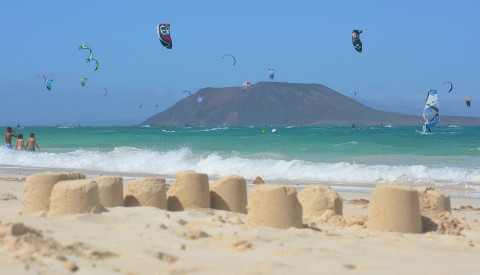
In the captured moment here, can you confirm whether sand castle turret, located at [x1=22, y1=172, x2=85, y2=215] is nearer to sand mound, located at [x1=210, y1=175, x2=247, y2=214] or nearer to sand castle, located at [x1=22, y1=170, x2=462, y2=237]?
sand castle, located at [x1=22, y1=170, x2=462, y2=237]

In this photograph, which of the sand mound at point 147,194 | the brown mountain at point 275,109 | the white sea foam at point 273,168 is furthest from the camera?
the brown mountain at point 275,109

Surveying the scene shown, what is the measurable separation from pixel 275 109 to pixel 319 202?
169 metres

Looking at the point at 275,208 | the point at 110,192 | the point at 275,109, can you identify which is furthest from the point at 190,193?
the point at 275,109

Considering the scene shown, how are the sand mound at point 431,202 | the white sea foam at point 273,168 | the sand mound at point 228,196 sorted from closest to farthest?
the sand mound at point 431,202, the sand mound at point 228,196, the white sea foam at point 273,168

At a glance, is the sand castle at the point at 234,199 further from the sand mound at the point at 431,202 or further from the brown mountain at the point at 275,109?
the brown mountain at the point at 275,109

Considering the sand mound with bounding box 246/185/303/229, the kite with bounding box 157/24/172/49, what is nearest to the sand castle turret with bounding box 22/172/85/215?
the sand mound with bounding box 246/185/303/229

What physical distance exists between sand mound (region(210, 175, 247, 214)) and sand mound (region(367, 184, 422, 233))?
5.52ft

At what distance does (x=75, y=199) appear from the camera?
6.06m

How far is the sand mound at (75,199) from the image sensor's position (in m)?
6.05

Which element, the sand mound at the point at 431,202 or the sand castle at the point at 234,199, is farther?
the sand mound at the point at 431,202

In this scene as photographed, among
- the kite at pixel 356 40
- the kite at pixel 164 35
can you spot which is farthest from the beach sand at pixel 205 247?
the kite at pixel 356 40

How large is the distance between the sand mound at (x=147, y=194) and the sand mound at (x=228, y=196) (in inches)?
26.6

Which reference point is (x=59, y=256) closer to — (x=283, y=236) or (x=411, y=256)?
(x=283, y=236)

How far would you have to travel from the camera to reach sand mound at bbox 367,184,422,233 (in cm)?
650
